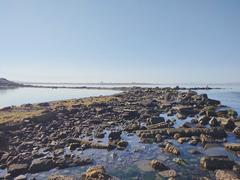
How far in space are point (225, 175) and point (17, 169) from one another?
59.2 feet

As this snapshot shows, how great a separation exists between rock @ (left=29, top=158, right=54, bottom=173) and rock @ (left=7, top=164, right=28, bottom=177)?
542 millimetres

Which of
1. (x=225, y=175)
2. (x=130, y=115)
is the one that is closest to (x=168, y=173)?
(x=225, y=175)

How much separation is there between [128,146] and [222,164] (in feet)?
38.8

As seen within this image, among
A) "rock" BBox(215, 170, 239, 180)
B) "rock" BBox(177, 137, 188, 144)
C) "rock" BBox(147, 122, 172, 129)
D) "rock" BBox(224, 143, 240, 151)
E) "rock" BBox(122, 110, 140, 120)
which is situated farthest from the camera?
"rock" BBox(122, 110, 140, 120)

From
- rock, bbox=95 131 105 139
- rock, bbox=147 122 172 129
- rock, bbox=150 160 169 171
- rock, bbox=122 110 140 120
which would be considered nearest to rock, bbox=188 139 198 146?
rock, bbox=147 122 172 129

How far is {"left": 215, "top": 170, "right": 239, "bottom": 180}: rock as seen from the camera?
23.0 metres

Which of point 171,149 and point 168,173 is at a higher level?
point 171,149

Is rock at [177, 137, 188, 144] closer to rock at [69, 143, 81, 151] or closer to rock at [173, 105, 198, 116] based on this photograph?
rock at [69, 143, 81, 151]

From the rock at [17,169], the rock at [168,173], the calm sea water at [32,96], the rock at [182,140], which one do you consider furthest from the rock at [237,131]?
the calm sea water at [32,96]

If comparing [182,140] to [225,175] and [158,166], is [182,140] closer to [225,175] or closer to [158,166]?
[158,166]

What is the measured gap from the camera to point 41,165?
92.0ft

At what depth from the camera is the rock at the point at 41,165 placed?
90.9 feet

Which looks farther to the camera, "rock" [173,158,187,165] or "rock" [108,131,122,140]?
"rock" [108,131,122,140]

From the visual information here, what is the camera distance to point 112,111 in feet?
198
